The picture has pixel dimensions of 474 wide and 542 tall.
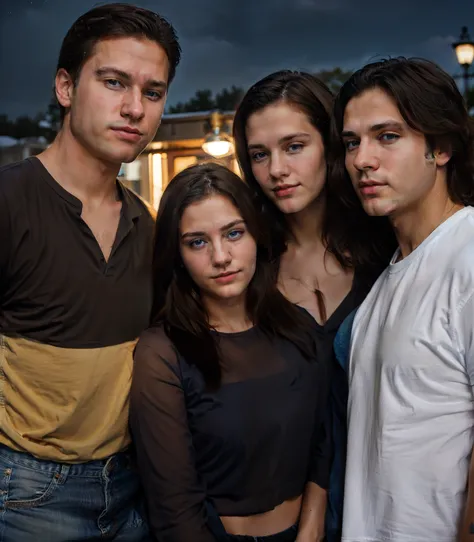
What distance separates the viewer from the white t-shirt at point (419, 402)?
1575 mm

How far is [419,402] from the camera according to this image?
1.62 meters

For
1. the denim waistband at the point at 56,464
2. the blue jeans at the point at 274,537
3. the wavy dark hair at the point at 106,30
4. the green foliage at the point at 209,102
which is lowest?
the blue jeans at the point at 274,537

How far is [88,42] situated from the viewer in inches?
76.7

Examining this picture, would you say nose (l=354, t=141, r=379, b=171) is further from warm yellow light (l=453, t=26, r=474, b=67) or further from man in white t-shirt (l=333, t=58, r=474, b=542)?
warm yellow light (l=453, t=26, r=474, b=67)

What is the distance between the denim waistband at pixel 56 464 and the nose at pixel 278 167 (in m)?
1.03

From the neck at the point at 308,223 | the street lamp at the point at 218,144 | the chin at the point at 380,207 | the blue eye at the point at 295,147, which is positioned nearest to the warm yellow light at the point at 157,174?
the street lamp at the point at 218,144

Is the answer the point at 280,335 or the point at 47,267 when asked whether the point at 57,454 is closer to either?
the point at 47,267

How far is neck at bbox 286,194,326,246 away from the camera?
235 cm

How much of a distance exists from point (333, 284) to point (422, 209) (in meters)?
0.53

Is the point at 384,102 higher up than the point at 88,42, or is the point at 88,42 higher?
the point at 88,42

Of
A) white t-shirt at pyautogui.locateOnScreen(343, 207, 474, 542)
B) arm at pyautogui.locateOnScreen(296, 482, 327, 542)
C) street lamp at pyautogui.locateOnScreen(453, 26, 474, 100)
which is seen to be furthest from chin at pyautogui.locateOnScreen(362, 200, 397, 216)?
street lamp at pyautogui.locateOnScreen(453, 26, 474, 100)

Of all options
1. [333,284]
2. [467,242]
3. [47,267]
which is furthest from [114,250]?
[467,242]

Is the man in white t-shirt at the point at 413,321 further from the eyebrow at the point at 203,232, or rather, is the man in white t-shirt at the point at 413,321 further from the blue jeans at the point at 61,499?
the blue jeans at the point at 61,499

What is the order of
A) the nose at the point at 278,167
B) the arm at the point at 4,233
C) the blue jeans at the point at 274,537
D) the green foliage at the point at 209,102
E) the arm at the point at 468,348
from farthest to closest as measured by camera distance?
1. the green foliage at the point at 209,102
2. the nose at the point at 278,167
3. the blue jeans at the point at 274,537
4. the arm at the point at 4,233
5. the arm at the point at 468,348
